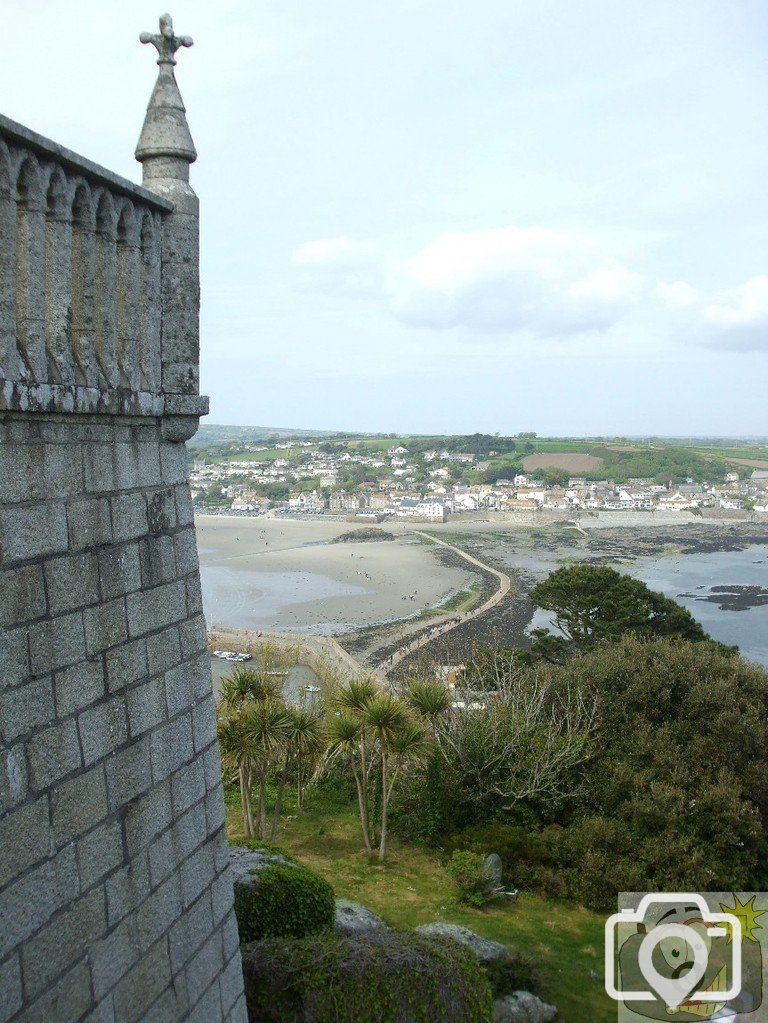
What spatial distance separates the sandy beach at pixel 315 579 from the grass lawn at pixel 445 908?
77.2ft

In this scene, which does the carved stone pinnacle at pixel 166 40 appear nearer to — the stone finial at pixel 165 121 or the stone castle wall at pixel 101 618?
the stone finial at pixel 165 121

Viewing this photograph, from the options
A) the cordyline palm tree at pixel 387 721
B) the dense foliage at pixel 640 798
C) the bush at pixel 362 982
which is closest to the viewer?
the bush at pixel 362 982

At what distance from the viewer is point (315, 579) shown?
51.6 meters

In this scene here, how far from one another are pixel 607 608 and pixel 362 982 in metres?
20.0

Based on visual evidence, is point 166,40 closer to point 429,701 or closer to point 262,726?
point 262,726

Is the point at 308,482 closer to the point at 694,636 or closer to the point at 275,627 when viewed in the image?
the point at 275,627

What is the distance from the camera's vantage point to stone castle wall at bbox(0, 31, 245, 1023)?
3.07 m

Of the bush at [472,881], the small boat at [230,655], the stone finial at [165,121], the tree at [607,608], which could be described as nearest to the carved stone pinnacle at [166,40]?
the stone finial at [165,121]

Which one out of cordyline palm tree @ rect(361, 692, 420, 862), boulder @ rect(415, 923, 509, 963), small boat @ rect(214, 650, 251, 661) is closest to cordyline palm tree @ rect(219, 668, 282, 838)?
cordyline palm tree @ rect(361, 692, 420, 862)

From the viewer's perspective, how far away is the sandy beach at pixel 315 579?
133 ft

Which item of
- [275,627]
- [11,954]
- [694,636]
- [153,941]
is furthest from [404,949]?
[275,627]

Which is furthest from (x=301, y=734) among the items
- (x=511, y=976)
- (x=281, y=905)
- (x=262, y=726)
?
(x=281, y=905)

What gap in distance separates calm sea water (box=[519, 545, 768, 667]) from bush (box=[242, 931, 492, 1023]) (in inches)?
1032

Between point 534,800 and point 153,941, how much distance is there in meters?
10.5
